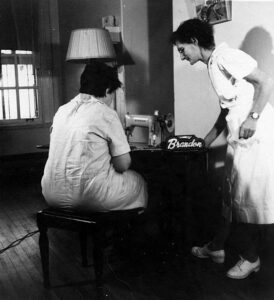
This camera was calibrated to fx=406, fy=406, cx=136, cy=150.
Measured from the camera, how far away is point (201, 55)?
2.34 meters

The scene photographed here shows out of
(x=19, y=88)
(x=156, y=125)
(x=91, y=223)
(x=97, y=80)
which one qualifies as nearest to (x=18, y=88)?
(x=19, y=88)

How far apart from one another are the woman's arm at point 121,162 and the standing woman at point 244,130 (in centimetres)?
61

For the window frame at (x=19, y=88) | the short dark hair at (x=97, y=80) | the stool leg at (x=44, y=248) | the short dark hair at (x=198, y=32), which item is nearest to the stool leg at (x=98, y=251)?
the stool leg at (x=44, y=248)

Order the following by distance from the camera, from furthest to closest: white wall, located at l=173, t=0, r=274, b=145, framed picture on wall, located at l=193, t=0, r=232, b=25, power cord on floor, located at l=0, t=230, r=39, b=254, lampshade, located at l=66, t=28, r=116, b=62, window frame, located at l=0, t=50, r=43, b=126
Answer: window frame, located at l=0, t=50, r=43, b=126 → lampshade, located at l=66, t=28, r=116, b=62 → power cord on floor, located at l=0, t=230, r=39, b=254 → framed picture on wall, located at l=193, t=0, r=232, b=25 → white wall, located at l=173, t=0, r=274, b=145

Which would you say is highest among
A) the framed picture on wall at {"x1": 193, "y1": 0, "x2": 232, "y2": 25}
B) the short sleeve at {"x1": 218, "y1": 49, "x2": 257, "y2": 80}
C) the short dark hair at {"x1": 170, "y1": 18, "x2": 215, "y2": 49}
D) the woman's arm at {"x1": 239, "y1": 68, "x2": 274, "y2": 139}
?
the framed picture on wall at {"x1": 193, "y1": 0, "x2": 232, "y2": 25}

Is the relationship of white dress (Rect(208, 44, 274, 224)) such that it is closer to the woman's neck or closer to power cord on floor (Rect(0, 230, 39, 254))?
the woman's neck

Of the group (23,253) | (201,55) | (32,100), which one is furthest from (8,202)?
(201,55)

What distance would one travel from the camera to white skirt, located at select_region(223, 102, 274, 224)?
2182 mm

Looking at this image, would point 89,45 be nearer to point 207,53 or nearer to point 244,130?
point 207,53

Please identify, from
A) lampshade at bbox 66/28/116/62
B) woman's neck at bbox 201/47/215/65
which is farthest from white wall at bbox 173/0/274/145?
lampshade at bbox 66/28/116/62

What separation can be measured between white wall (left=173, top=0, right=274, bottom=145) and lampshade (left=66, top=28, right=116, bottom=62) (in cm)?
85

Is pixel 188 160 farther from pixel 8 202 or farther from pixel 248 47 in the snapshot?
pixel 8 202

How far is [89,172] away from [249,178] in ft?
2.88

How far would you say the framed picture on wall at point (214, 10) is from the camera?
262 cm
